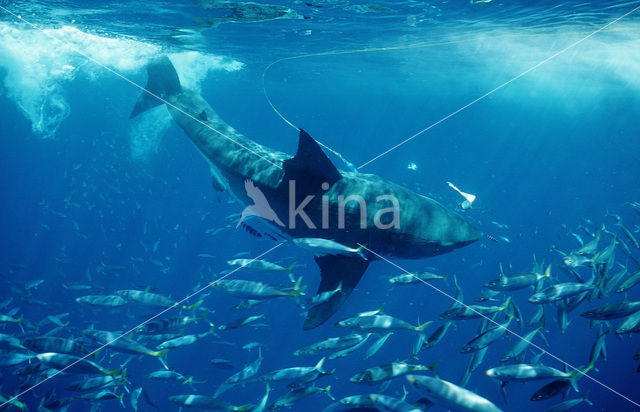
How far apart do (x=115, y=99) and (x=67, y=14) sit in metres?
92.8

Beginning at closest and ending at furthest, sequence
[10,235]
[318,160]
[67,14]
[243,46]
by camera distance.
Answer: [318,160] < [67,14] < [243,46] < [10,235]

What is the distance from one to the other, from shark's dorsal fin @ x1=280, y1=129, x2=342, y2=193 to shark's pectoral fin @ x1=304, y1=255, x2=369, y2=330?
3.71 feet

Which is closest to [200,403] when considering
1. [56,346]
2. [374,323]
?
[56,346]

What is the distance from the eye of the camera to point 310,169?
5453 millimetres

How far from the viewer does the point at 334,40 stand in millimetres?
20062

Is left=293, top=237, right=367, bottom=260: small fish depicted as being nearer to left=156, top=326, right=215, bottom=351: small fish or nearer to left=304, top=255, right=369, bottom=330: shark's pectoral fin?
left=304, top=255, right=369, bottom=330: shark's pectoral fin

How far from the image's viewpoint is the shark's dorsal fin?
5125 mm

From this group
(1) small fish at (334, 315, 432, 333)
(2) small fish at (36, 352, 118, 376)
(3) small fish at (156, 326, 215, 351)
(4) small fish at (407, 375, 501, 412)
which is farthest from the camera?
(3) small fish at (156, 326, 215, 351)

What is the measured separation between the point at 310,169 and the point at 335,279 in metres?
1.68

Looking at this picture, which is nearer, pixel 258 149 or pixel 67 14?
pixel 258 149

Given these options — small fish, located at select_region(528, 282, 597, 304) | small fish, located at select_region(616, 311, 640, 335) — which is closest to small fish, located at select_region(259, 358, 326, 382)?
small fish, located at select_region(528, 282, 597, 304)

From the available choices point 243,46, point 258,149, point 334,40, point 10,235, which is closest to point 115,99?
point 10,235

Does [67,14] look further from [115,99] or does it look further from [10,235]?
[115,99]

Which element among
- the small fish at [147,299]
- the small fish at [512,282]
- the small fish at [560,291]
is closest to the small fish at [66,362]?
the small fish at [147,299]
